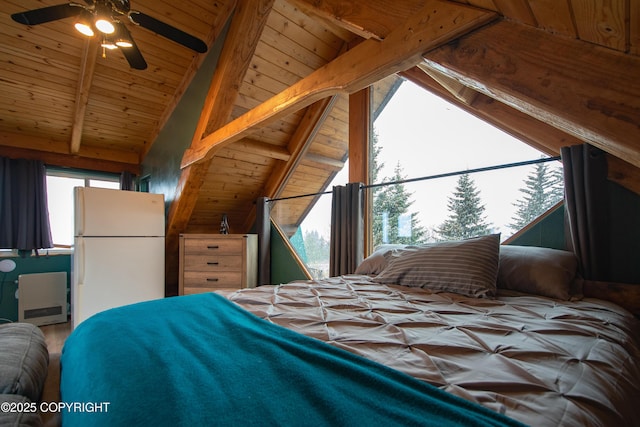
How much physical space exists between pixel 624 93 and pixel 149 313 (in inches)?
67.4

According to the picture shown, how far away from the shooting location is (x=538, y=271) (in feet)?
4.57

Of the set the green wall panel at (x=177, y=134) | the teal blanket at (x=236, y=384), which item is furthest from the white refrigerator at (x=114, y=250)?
the teal blanket at (x=236, y=384)

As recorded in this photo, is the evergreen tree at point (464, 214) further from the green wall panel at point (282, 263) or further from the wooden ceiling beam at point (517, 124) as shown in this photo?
the green wall panel at point (282, 263)

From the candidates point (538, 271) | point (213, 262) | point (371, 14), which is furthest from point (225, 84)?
point (538, 271)

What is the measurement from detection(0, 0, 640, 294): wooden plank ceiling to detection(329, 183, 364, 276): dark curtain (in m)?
0.64

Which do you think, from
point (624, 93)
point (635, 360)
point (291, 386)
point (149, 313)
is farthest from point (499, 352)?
point (149, 313)

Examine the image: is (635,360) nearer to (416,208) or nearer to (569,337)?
(569,337)

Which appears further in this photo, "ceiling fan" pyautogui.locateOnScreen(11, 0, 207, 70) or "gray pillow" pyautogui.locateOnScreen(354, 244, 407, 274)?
"gray pillow" pyautogui.locateOnScreen(354, 244, 407, 274)

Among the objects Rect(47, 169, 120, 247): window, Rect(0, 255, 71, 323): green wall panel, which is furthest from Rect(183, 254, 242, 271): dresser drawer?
Rect(47, 169, 120, 247): window

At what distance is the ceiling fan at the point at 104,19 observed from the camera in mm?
1620

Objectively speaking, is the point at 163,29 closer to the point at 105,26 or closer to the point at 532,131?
the point at 105,26

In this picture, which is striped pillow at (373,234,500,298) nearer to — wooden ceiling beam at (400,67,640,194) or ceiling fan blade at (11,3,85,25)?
wooden ceiling beam at (400,67,640,194)

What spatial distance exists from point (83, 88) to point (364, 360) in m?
4.04

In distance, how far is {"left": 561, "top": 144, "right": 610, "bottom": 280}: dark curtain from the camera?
1426 mm
